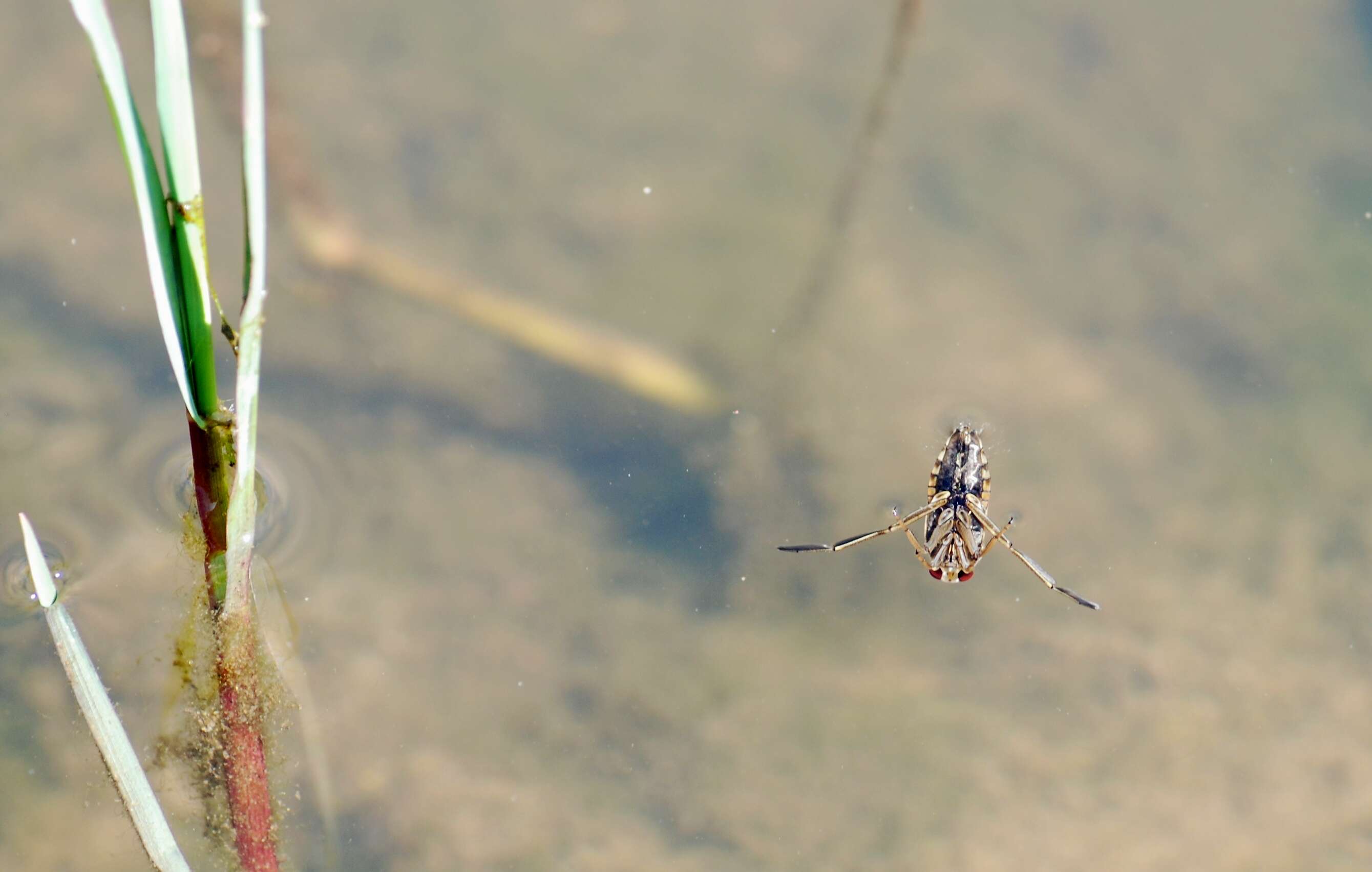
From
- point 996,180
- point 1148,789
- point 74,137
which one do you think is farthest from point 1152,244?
point 74,137

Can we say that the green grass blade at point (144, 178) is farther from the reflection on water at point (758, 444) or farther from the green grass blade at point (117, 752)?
the reflection on water at point (758, 444)

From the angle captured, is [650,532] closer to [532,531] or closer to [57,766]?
[532,531]

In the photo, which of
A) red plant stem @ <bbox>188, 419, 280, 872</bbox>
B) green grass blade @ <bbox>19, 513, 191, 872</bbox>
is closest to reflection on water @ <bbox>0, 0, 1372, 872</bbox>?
red plant stem @ <bbox>188, 419, 280, 872</bbox>

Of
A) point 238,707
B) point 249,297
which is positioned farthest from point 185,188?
point 238,707

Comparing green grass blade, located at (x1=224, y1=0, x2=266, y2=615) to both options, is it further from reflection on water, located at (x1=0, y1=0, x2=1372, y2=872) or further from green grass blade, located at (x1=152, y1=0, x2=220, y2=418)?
reflection on water, located at (x1=0, y1=0, x2=1372, y2=872)

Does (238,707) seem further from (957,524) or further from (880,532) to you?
(957,524)
